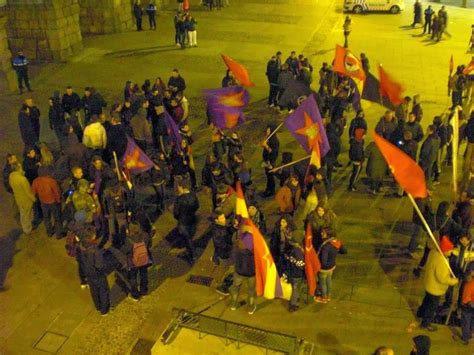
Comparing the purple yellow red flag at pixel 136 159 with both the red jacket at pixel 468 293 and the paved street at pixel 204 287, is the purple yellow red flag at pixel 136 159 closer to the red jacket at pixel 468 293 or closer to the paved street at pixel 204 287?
the paved street at pixel 204 287

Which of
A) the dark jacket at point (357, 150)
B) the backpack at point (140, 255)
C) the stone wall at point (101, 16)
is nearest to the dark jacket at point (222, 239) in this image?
the backpack at point (140, 255)

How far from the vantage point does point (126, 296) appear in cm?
957

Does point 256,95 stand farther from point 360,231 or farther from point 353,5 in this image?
point 353,5

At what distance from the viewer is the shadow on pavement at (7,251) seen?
33.4 feet

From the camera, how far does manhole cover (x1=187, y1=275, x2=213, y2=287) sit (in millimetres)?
9859

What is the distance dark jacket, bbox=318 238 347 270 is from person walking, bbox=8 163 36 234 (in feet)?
18.6

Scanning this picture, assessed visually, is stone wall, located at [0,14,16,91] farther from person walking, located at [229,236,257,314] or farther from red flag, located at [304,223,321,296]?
red flag, located at [304,223,321,296]

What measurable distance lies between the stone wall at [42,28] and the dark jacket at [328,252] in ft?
55.6

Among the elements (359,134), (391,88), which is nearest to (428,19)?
(391,88)

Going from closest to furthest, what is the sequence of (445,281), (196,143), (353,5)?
(445,281) → (196,143) → (353,5)

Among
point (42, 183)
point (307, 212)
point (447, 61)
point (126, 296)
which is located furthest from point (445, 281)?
point (447, 61)

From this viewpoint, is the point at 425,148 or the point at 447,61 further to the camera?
the point at 447,61

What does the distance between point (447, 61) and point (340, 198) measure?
42.4 ft

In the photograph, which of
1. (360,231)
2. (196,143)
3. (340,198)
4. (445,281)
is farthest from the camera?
(196,143)
